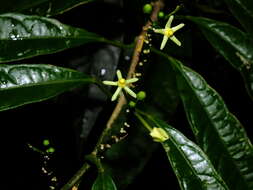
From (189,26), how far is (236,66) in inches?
Answer: 11.7

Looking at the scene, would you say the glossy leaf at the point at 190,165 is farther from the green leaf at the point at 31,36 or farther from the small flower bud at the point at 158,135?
the green leaf at the point at 31,36

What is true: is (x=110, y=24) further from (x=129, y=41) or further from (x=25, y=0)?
(x=25, y=0)

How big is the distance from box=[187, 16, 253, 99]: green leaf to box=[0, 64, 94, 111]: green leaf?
0.49 m

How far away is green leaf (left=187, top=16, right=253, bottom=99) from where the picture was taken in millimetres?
1372

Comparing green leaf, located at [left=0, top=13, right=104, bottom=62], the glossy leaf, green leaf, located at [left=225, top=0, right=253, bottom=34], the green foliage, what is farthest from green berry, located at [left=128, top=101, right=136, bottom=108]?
green leaf, located at [left=225, top=0, right=253, bottom=34]

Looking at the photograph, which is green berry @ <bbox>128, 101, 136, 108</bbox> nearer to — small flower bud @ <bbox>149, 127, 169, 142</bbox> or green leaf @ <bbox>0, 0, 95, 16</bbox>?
small flower bud @ <bbox>149, 127, 169, 142</bbox>

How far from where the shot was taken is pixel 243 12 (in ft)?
4.55

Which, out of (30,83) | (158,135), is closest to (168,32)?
(158,135)

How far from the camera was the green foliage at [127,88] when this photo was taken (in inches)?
45.6

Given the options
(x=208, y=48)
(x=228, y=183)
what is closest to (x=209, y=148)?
(x=228, y=183)

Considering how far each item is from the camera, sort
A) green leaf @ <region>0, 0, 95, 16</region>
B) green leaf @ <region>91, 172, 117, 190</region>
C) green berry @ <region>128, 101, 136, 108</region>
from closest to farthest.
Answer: green leaf @ <region>91, 172, 117, 190</region> < green berry @ <region>128, 101, 136, 108</region> < green leaf @ <region>0, 0, 95, 16</region>

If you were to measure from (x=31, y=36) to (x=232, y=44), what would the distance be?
0.65 meters

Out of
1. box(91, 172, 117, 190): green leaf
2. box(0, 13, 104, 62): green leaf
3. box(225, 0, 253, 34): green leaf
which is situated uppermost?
box(225, 0, 253, 34): green leaf

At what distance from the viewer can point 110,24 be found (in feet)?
5.32
